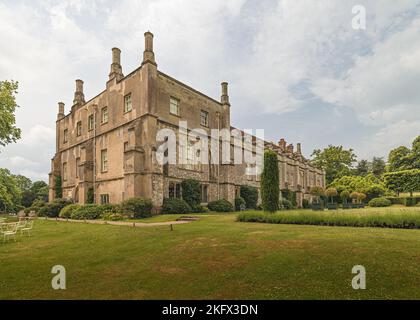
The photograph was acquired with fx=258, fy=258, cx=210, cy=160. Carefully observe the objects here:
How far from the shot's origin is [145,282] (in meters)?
6.05

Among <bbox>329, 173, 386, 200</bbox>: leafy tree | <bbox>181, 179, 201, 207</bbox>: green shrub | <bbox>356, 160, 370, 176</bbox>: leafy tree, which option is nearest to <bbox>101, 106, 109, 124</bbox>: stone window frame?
<bbox>181, 179, 201, 207</bbox>: green shrub

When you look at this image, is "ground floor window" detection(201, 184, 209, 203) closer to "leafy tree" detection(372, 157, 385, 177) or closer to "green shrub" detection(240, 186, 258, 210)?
"green shrub" detection(240, 186, 258, 210)

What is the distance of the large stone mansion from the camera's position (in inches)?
853

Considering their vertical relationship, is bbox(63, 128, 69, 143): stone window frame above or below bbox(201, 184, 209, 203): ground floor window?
above

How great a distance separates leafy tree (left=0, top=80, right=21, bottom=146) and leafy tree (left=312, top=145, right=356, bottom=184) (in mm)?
58645

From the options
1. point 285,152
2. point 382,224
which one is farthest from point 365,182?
point 382,224

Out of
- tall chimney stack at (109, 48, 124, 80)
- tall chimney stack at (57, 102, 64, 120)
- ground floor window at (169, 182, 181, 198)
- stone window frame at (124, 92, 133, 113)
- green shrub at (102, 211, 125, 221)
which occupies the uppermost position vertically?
tall chimney stack at (109, 48, 124, 80)

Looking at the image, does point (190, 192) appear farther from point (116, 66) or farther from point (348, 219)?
point (116, 66)

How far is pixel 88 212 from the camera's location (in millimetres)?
21391

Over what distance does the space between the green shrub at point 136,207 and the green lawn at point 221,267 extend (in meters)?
8.95

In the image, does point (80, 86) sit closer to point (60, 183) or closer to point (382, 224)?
point (60, 183)

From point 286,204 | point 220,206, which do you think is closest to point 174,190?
point 220,206

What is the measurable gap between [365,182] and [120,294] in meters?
49.7

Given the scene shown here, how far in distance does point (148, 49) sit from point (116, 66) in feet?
18.4
